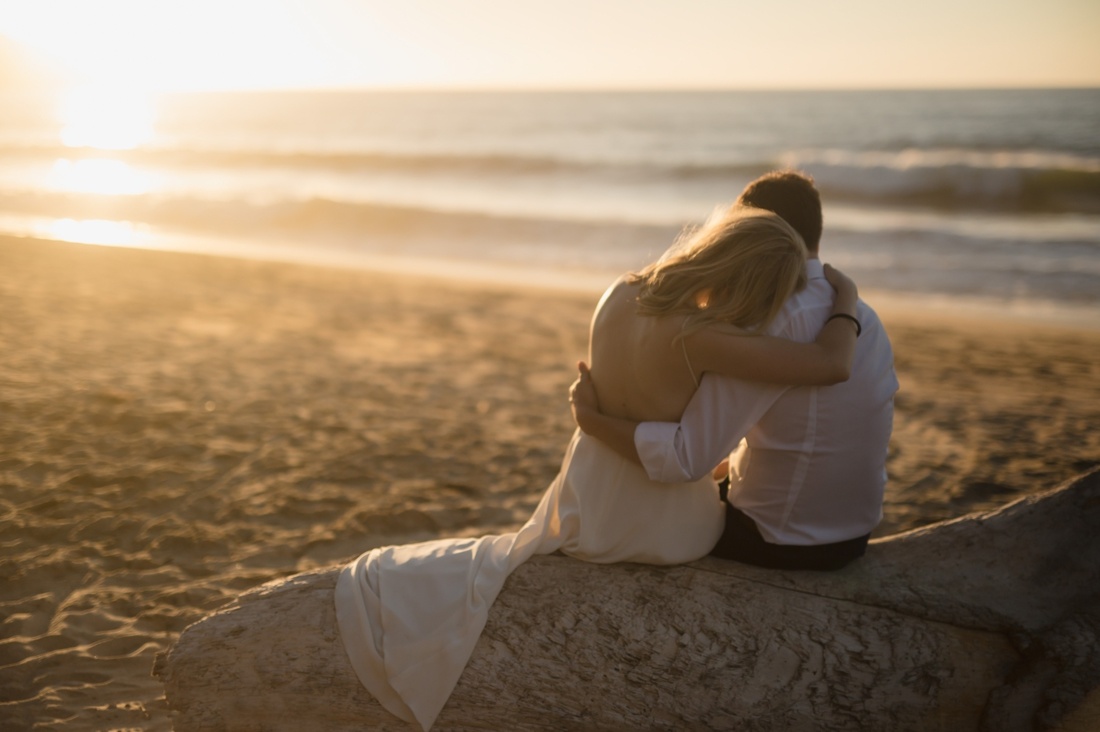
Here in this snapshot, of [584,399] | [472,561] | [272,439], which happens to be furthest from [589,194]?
[472,561]

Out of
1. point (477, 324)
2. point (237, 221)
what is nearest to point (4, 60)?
point (237, 221)

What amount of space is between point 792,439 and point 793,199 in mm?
809

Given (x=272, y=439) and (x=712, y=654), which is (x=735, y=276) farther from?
(x=272, y=439)

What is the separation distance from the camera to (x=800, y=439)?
2645 millimetres

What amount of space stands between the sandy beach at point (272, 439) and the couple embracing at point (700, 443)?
1161mm

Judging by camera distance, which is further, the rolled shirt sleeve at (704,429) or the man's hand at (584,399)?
the man's hand at (584,399)

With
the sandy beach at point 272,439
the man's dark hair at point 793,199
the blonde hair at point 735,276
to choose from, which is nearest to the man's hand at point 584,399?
the blonde hair at point 735,276

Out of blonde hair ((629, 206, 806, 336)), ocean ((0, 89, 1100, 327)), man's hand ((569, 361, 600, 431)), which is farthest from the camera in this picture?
ocean ((0, 89, 1100, 327))

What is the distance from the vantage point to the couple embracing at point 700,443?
2.51 m

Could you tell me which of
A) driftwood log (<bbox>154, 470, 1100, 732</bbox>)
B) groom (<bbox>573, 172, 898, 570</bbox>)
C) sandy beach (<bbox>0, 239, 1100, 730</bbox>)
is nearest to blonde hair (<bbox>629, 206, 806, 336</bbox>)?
groom (<bbox>573, 172, 898, 570</bbox>)

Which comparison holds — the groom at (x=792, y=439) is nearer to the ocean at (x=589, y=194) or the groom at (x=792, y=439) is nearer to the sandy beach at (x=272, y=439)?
the ocean at (x=589, y=194)

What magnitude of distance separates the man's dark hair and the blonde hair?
0.29 m

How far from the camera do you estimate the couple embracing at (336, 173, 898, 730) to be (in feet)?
8.22

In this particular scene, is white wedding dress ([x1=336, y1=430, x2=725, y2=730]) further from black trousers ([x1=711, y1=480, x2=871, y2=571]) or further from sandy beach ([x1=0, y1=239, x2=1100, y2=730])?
sandy beach ([x1=0, y1=239, x2=1100, y2=730])
